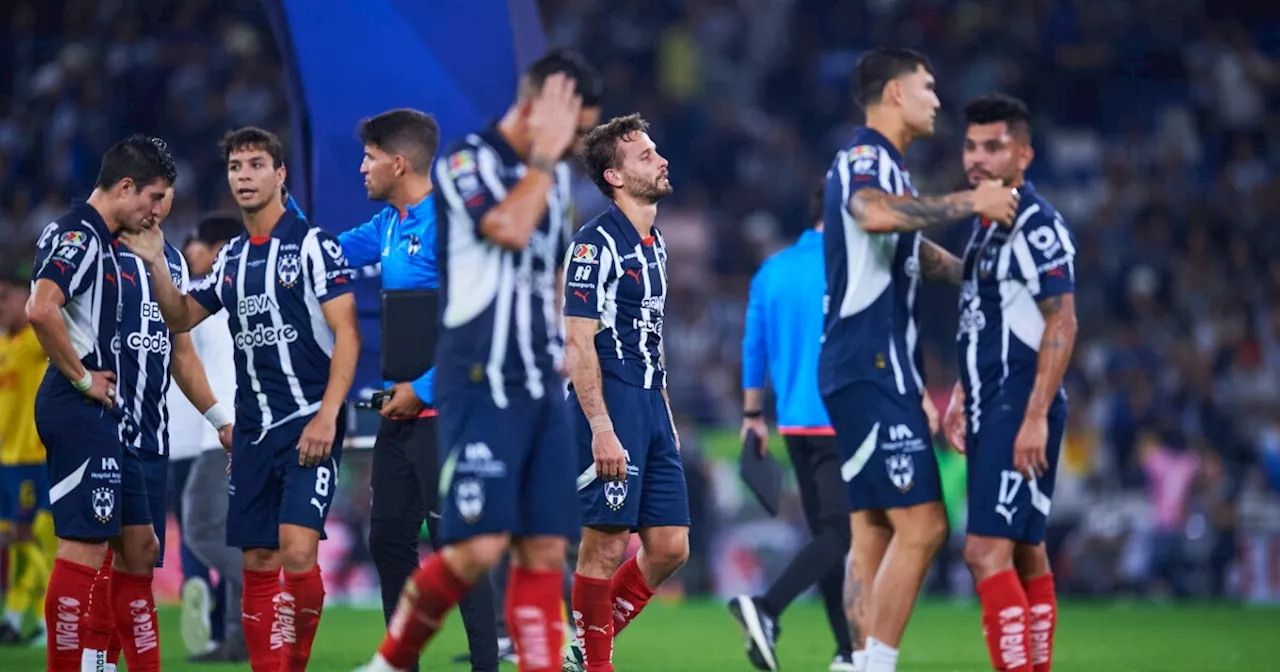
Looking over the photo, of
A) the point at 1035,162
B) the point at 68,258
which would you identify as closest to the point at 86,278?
the point at 68,258

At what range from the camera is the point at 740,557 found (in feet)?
61.8

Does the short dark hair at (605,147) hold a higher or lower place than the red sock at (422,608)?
higher

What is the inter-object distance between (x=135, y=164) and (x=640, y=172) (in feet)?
7.98

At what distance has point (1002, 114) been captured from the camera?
7676mm

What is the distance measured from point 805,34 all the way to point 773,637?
16.9 metres

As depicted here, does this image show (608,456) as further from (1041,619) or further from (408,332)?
(1041,619)

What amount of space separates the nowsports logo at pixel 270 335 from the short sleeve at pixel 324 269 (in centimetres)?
21

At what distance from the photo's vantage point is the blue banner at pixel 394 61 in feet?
35.7

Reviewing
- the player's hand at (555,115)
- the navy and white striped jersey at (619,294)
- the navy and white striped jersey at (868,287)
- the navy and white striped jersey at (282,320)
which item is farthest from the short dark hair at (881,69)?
the navy and white striped jersey at (282,320)

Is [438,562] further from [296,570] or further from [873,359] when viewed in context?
[873,359]

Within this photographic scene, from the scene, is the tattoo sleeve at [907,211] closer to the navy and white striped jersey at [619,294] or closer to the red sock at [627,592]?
the navy and white striped jersey at [619,294]

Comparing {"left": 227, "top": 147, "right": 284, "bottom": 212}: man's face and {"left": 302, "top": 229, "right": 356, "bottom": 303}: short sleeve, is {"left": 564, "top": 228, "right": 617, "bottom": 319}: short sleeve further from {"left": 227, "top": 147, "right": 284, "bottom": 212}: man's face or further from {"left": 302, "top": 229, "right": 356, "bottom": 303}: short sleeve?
{"left": 227, "top": 147, "right": 284, "bottom": 212}: man's face

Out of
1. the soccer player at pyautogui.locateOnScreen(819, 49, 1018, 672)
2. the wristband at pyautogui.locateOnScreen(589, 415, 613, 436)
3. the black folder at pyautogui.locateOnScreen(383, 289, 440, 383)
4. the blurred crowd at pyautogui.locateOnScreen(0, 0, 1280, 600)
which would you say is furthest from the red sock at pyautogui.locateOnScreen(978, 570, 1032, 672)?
the blurred crowd at pyautogui.locateOnScreen(0, 0, 1280, 600)

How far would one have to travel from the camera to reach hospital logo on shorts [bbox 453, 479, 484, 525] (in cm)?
601
